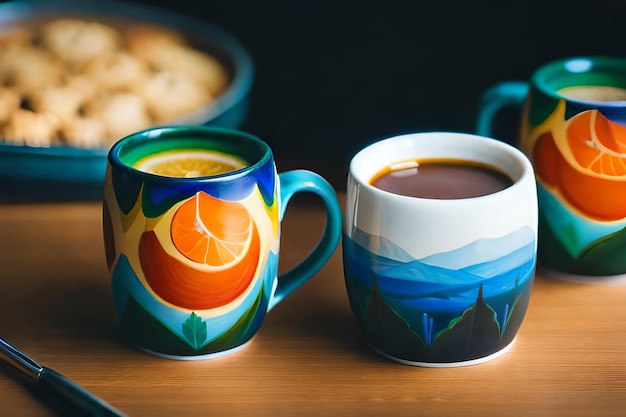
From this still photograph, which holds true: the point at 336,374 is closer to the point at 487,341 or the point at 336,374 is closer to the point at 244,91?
the point at 487,341

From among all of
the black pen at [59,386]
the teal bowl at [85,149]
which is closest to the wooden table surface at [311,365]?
the black pen at [59,386]

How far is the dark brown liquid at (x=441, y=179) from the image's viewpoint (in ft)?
1.73

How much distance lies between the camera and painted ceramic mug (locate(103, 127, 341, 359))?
0.49 metres

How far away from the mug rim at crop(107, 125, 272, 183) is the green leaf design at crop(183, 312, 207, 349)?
8 centimetres

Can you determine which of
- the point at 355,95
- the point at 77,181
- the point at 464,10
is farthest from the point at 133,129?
the point at 464,10

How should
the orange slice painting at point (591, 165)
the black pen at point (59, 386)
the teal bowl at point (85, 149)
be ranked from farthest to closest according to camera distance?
the teal bowl at point (85, 149)
the orange slice painting at point (591, 165)
the black pen at point (59, 386)

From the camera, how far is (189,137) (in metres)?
0.57

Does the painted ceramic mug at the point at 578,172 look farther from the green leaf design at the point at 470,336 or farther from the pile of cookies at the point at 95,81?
the pile of cookies at the point at 95,81

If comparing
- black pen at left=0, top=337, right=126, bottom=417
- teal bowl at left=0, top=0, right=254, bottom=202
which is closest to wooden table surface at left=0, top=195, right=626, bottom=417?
black pen at left=0, top=337, right=126, bottom=417

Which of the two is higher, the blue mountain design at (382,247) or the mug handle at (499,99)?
the mug handle at (499,99)

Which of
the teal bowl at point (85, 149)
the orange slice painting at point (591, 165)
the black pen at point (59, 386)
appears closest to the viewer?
the black pen at point (59, 386)

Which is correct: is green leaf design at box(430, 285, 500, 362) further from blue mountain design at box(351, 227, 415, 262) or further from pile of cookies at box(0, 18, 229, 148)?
pile of cookies at box(0, 18, 229, 148)

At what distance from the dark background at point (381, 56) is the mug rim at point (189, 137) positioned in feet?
0.76

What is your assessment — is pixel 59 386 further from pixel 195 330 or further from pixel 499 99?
pixel 499 99
